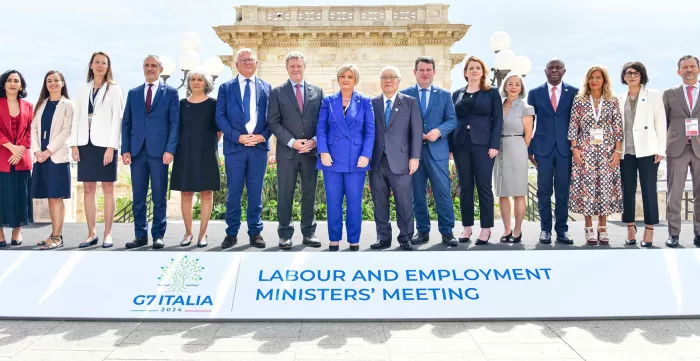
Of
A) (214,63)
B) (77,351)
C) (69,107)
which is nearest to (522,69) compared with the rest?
(214,63)

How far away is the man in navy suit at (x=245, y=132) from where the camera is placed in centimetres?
586

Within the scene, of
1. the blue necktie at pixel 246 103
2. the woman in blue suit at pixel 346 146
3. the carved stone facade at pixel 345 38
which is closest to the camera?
the woman in blue suit at pixel 346 146

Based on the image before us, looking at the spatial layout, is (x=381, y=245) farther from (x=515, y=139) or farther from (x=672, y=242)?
(x=672, y=242)

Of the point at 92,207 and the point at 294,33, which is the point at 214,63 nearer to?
the point at 92,207

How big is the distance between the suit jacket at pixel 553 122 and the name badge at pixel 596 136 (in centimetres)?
26

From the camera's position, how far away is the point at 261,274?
4.82 meters


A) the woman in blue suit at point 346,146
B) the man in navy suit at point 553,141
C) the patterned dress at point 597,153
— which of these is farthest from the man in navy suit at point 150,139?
the patterned dress at point 597,153

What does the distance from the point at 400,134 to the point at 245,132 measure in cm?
167

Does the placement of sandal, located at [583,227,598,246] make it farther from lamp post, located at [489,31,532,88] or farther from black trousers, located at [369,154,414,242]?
lamp post, located at [489,31,532,88]

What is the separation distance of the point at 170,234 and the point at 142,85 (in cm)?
221

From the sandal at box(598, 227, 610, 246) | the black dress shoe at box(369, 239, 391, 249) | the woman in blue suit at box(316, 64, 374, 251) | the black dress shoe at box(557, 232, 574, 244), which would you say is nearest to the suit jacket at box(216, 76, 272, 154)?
the woman in blue suit at box(316, 64, 374, 251)

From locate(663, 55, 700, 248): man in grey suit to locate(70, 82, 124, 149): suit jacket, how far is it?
244 inches

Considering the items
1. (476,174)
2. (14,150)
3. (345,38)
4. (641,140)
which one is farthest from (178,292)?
(345,38)

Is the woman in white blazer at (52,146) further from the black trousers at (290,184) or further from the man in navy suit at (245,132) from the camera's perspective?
the black trousers at (290,184)
